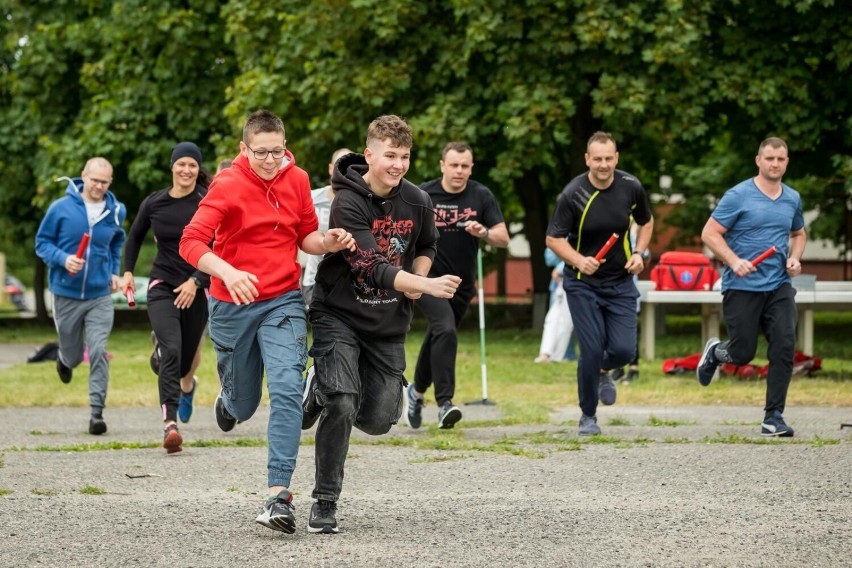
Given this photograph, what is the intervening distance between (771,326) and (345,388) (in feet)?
15.2

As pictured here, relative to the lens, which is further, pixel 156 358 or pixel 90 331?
pixel 90 331

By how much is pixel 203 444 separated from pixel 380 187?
12.4 ft

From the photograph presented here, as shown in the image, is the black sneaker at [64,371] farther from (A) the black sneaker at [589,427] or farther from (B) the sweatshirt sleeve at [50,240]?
(A) the black sneaker at [589,427]

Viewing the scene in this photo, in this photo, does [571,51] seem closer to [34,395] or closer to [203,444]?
[34,395]

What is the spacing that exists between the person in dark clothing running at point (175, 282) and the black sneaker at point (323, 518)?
3.68 meters

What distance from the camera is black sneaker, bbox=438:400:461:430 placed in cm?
1048

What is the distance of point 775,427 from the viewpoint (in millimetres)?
9969

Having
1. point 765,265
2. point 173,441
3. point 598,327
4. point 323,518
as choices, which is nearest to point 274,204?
point 323,518

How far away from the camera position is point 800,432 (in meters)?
10.2

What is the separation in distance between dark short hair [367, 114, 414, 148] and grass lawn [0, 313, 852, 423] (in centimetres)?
515

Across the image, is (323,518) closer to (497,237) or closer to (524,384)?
(497,237)

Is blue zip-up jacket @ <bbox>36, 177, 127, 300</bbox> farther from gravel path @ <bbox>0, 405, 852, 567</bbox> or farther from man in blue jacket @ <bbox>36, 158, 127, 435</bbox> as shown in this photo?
gravel path @ <bbox>0, 405, 852, 567</bbox>

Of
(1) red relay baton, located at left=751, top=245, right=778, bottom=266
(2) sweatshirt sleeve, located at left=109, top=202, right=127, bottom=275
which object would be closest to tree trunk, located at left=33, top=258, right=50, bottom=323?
(2) sweatshirt sleeve, located at left=109, top=202, right=127, bottom=275

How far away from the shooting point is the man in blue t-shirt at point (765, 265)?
33.1 ft
